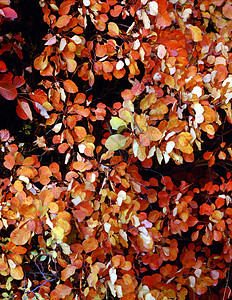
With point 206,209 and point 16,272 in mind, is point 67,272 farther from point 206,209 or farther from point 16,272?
point 206,209

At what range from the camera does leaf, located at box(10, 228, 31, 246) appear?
3.03ft

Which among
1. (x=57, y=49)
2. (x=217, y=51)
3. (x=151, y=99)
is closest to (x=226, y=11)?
(x=217, y=51)

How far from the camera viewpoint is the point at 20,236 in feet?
3.05

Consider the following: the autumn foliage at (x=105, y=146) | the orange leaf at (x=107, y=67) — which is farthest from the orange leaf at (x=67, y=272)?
the orange leaf at (x=107, y=67)

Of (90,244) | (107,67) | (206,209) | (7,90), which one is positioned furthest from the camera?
(206,209)

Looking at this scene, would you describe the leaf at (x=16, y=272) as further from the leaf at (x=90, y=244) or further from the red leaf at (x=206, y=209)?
the red leaf at (x=206, y=209)

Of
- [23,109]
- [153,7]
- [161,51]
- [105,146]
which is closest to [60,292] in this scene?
[105,146]

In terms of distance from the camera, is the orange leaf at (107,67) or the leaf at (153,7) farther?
the orange leaf at (107,67)

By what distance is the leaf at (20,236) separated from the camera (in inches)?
36.4

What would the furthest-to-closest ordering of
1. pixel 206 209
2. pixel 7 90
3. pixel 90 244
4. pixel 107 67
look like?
pixel 206 209, pixel 107 67, pixel 90 244, pixel 7 90

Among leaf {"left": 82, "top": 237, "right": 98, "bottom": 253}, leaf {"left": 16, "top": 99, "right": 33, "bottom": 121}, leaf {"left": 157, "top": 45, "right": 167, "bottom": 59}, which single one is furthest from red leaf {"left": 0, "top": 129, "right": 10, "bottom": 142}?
leaf {"left": 157, "top": 45, "right": 167, "bottom": 59}

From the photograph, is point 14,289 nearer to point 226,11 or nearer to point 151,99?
point 151,99

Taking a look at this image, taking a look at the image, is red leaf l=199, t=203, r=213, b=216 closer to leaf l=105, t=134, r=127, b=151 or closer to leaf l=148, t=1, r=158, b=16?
leaf l=105, t=134, r=127, b=151

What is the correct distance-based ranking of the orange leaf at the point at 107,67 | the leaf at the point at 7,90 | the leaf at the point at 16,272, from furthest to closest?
the orange leaf at the point at 107,67
the leaf at the point at 16,272
the leaf at the point at 7,90
